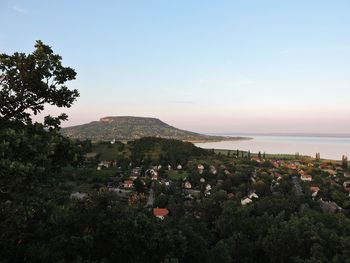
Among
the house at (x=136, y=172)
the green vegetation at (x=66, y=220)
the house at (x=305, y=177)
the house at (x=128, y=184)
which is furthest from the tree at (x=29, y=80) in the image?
the house at (x=305, y=177)

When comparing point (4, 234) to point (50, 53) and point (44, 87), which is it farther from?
point (50, 53)

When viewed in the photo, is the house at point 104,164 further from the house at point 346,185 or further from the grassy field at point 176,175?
the house at point 346,185

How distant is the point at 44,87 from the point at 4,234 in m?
3.82

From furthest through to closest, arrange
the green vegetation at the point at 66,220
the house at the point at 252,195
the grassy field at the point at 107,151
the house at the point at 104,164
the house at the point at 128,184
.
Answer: the grassy field at the point at 107,151
the house at the point at 104,164
the house at the point at 128,184
the house at the point at 252,195
the green vegetation at the point at 66,220

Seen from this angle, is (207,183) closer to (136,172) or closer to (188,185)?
(188,185)

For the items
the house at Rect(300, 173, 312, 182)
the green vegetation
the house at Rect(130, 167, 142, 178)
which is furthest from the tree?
the house at Rect(300, 173, 312, 182)

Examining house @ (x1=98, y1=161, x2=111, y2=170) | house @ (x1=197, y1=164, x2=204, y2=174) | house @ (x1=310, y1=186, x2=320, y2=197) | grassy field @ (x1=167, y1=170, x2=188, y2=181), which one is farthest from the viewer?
house @ (x1=98, y1=161, x2=111, y2=170)

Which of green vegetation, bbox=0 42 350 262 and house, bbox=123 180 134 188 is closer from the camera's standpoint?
green vegetation, bbox=0 42 350 262

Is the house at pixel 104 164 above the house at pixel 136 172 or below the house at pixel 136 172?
above

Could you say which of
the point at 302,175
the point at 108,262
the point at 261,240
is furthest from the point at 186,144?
the point at 108,262

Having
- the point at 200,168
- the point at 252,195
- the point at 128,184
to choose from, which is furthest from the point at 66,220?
the point at 200,168

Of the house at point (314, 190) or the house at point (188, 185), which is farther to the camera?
the house at point (188, 185)

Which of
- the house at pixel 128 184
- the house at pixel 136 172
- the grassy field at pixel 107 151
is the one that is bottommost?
the house at pixel 128 184

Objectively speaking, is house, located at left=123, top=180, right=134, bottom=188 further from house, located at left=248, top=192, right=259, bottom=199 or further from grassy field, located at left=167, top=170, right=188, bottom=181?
house, located at left=248, top=192, right=259, bottom=199
